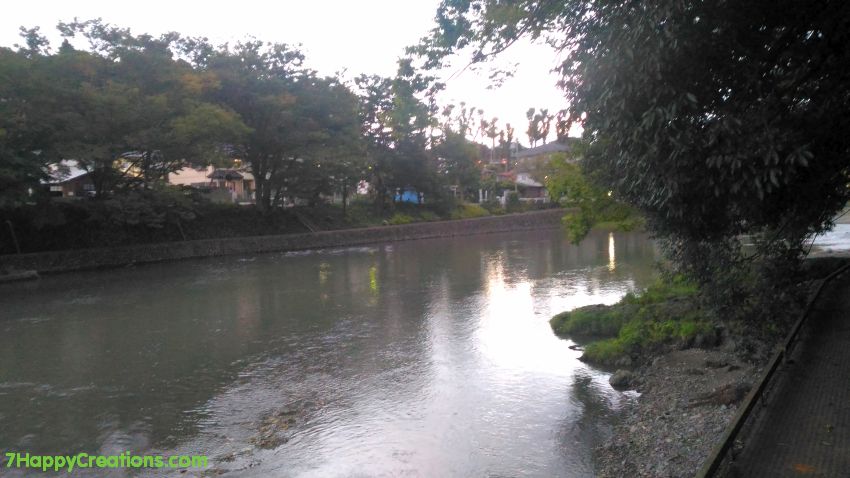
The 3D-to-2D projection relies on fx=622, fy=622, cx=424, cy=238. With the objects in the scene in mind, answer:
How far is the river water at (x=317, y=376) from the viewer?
23.7ft

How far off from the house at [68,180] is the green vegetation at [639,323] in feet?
71.4

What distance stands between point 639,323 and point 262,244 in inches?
1014

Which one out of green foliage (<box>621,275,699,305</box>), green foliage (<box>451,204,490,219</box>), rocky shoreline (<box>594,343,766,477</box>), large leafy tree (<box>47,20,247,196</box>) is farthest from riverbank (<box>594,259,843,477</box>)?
green foliage (<box>451,204,490,219</box>)

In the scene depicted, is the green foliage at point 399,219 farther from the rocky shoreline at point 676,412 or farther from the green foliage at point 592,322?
the rocky shoreline at point 676,412

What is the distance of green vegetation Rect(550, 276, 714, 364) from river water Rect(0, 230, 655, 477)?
1.73 ft

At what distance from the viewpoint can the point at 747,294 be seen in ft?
28.9

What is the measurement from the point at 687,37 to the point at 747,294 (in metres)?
5.25

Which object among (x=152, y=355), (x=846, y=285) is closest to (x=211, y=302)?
(x=152, y=355)

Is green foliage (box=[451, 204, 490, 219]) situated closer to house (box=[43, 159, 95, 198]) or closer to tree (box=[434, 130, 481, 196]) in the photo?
tree (box=[434, 130, 481, 196])

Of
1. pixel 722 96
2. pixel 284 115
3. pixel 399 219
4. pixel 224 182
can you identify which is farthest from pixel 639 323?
pixel 224 182

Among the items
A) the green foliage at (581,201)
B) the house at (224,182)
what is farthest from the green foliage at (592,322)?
the house at (224,182)

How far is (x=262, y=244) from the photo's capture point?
33688mm

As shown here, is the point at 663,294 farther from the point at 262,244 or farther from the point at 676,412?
the point at 262,244

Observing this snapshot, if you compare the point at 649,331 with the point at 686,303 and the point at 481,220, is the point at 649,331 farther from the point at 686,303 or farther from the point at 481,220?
the point at 481,220
